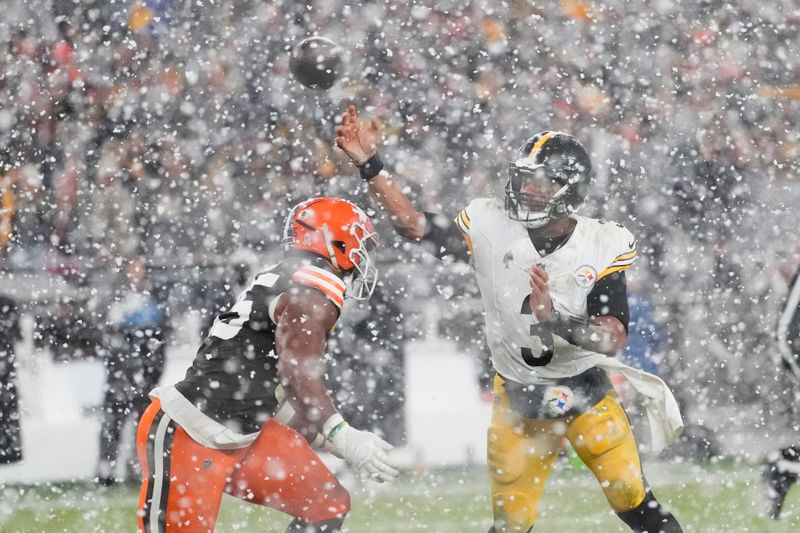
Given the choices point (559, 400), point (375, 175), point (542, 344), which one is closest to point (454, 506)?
point (559, 400)

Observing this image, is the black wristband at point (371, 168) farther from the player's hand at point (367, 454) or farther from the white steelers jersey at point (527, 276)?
the player's hand at point (367, 454)

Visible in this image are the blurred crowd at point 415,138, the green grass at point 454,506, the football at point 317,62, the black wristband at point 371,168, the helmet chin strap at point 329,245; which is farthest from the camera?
the blurred crowd at point 415,138

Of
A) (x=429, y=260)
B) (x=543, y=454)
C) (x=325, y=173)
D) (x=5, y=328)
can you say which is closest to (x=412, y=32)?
(x=325, y=173)

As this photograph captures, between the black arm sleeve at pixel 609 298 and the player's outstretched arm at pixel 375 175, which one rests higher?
the player's outstretched arm at pixel 375 175

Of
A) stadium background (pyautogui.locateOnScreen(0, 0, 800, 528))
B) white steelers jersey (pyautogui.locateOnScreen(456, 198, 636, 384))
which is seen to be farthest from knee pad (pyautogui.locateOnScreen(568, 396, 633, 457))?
stadium background (pyautogui.locateOnScreen(0, 0, 800, 528))

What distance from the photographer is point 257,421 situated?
3.45 m

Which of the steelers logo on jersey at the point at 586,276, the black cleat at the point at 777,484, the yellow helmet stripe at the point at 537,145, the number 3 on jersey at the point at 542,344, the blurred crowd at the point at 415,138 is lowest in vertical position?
the blurred crowd at the point at 415,138

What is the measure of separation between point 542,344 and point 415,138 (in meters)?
3.92

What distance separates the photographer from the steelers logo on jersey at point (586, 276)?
153 inches

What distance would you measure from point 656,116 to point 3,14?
4.34 m

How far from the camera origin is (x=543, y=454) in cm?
394

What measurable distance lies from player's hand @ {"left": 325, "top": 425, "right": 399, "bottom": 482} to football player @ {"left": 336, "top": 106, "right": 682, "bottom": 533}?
787 millimetres

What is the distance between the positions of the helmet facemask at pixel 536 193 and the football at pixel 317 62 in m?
1.34

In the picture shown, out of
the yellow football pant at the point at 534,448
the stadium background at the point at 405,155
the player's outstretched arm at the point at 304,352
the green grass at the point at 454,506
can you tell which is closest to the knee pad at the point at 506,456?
the yellow football pant at the point at 534,448
